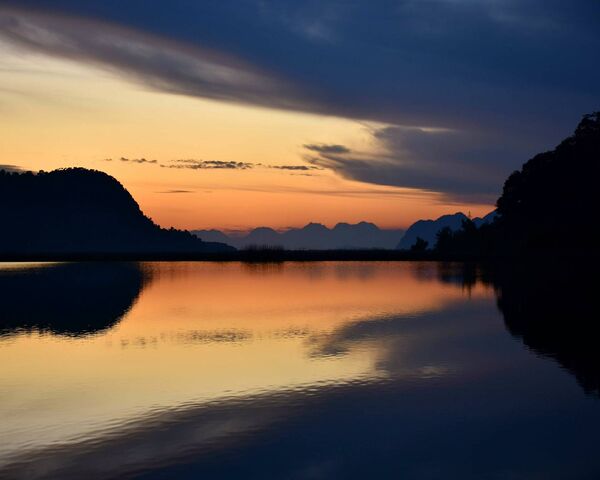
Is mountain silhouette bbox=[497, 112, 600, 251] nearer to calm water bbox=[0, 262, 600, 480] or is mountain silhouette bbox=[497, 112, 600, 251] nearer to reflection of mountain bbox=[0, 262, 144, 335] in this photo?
calm water bbox=[0, 262, 600, 480]

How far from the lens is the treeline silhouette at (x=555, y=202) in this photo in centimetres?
11362

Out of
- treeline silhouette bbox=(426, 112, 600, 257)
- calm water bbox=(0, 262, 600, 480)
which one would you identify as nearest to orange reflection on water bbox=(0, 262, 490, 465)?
calm water bbox=(0, 262, 600, 480)

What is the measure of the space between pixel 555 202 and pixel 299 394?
117400 millimetres

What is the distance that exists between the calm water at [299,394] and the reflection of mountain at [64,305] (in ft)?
1.50

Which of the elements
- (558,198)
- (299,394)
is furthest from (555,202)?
(299,394)

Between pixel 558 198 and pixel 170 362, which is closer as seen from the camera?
pixel 170 362

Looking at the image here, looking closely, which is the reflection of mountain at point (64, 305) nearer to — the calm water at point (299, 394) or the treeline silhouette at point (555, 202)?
the calm water at point (299, 394)

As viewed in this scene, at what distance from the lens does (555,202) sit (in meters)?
129

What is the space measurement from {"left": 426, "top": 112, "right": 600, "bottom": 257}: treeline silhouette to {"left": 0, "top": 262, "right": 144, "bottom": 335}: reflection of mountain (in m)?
75.2

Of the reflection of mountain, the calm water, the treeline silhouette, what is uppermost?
the treeline silhouette

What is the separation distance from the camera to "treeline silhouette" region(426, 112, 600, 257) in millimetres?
113625

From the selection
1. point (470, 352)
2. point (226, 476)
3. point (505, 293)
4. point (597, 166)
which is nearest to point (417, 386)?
point (470, 352)

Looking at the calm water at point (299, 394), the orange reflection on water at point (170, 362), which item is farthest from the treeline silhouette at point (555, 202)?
the calm water at point (299, 394)

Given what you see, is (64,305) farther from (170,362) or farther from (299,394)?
(299,394)
